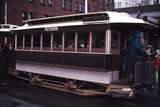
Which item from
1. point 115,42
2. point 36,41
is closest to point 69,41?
point 115,42

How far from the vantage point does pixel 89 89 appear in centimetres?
Result: 1246

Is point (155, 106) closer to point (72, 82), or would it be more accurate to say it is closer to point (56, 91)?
point (72, 82)

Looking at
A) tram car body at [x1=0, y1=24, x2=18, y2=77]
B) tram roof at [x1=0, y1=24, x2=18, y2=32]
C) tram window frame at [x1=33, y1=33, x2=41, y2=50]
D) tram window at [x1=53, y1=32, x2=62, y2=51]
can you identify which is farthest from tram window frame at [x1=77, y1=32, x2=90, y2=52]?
tram roof at [x1=0, y1=24, x2=18, y2=32]

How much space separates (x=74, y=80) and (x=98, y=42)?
6.63 feet

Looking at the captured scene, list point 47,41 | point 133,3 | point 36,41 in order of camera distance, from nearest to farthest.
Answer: point 47,41
point 36,41
point 133,3

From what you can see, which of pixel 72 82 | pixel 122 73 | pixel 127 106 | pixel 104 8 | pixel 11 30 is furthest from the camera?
pixel 104 8

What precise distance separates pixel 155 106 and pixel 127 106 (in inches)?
37.8

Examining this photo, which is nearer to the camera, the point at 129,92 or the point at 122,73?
the point at 129,92

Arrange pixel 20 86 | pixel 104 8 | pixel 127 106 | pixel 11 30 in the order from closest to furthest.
Result: pixel 127 106 → pixel 20 86 → pixel 11 30 → pixel 104 8

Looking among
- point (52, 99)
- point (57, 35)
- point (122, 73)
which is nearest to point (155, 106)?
point (122, 73)

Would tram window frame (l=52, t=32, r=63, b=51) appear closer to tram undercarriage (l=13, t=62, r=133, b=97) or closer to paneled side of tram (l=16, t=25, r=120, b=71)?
paneled side of tram (l=16, t=25, r=120, b=71)

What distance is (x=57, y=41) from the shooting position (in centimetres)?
1349

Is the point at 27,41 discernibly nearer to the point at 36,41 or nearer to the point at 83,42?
the point at 36,41

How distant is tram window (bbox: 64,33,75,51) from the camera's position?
1268cm
